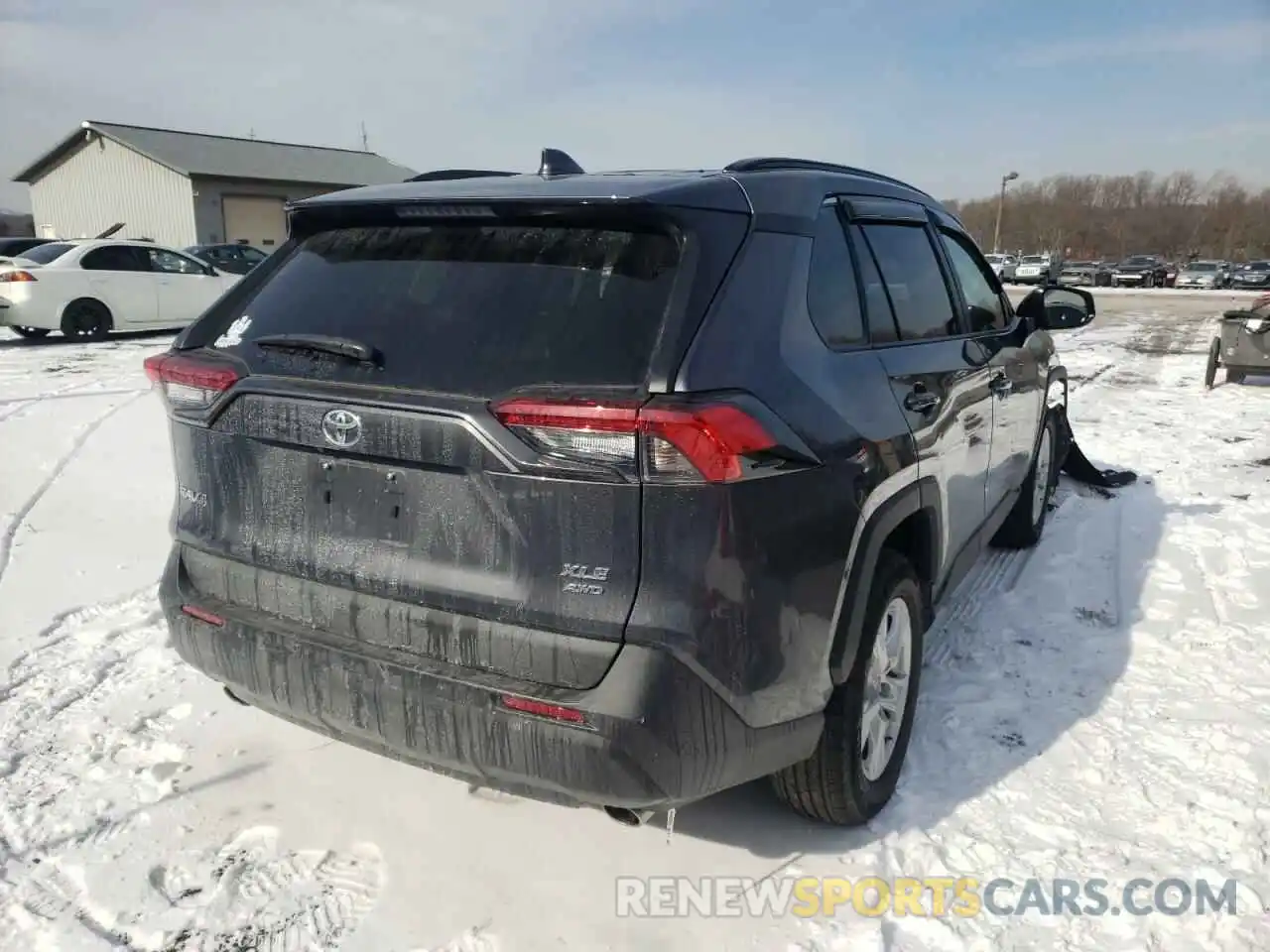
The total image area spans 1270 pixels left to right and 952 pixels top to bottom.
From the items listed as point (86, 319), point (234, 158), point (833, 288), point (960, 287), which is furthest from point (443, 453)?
point (234, 158)

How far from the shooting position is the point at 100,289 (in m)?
14.5

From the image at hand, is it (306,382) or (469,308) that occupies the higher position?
(469,308)

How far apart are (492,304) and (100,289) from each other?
14.9m

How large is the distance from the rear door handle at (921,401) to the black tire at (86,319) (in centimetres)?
1473

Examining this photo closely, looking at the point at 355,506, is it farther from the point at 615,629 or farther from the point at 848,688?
the point at 848,688

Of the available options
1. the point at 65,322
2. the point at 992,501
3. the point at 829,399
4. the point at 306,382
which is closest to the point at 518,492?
the point at 306,382

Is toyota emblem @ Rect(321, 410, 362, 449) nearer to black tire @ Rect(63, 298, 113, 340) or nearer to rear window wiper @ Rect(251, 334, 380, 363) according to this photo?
rear window wiper @ Rect(251, 334, 380, 363)

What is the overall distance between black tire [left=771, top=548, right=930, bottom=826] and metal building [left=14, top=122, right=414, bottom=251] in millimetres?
34060

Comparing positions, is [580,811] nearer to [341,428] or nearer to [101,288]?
[341,428]

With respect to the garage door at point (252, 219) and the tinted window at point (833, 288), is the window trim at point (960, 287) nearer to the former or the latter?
the tinted window at point (833, 288)

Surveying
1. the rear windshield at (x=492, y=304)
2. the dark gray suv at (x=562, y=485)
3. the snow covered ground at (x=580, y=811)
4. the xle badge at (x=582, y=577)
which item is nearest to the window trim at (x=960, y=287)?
the dark gray suv at (x=562, y=485)

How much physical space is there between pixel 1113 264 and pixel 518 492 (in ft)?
170

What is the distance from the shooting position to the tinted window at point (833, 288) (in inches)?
98.9

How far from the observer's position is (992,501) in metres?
4.07
